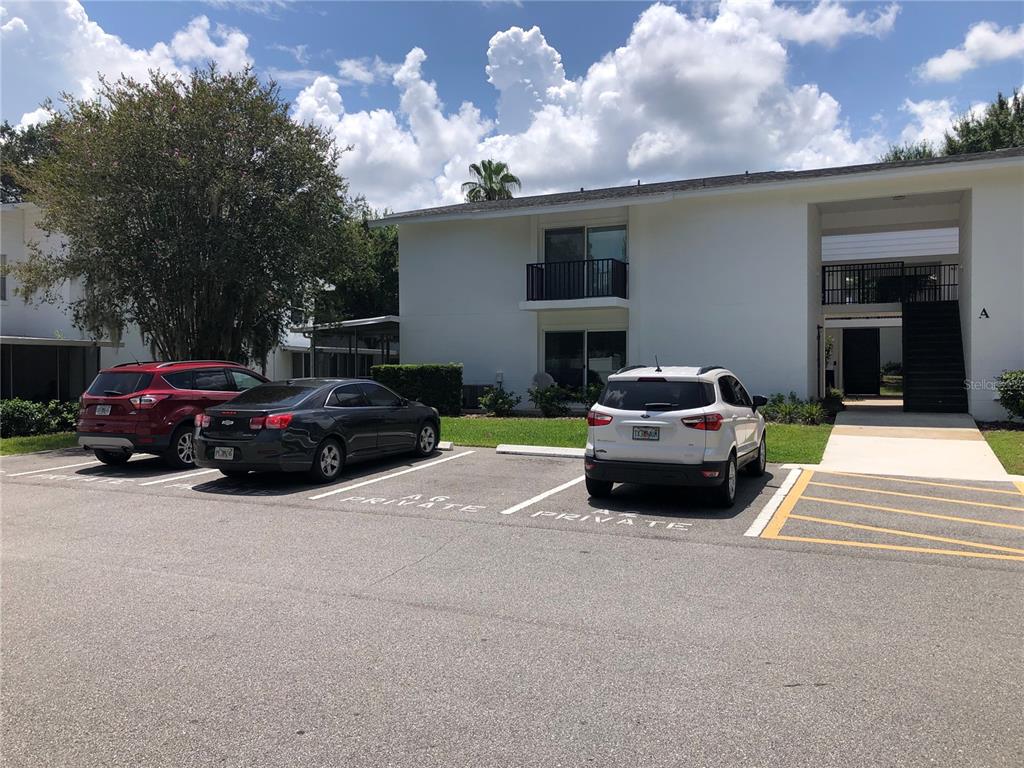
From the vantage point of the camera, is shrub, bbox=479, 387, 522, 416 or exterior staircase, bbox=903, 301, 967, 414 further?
shrub, bbox=479, 387, 522, 416

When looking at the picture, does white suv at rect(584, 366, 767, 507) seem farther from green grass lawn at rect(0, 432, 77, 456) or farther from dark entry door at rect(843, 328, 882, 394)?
dark entry door at rect(843, 328, 882, 394)

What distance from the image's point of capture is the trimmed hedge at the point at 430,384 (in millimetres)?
19422

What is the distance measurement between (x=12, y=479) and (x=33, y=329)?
45.6 ft

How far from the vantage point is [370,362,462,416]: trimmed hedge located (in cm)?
1942

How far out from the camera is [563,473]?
439 inches

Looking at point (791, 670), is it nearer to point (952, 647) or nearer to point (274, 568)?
point (952, 647)

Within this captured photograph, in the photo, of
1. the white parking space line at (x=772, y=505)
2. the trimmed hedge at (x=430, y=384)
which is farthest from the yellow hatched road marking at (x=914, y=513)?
the trimmed hedge at (x=430, y=384)

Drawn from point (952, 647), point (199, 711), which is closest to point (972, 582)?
point (952, 647)

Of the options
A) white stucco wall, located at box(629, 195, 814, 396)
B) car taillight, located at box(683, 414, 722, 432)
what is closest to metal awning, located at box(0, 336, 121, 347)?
white stucco wall, located at box(629, 195, 814, 396)

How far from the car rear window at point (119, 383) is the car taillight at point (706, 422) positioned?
8433 millimetres

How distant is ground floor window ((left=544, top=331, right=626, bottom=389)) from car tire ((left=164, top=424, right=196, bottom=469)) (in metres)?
11.1

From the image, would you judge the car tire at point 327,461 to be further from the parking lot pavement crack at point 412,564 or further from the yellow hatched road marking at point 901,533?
the yellow hatched road marking at point 901,533

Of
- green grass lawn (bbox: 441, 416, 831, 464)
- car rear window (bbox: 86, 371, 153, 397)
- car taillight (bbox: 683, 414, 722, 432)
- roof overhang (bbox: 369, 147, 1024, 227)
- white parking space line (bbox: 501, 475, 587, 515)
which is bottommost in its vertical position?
white parking space line (bbox: 501, 475, 587, 515)

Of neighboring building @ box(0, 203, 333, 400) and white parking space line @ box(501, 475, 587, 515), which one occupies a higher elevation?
neighboring building @ box(0, 203, 333, 400)
